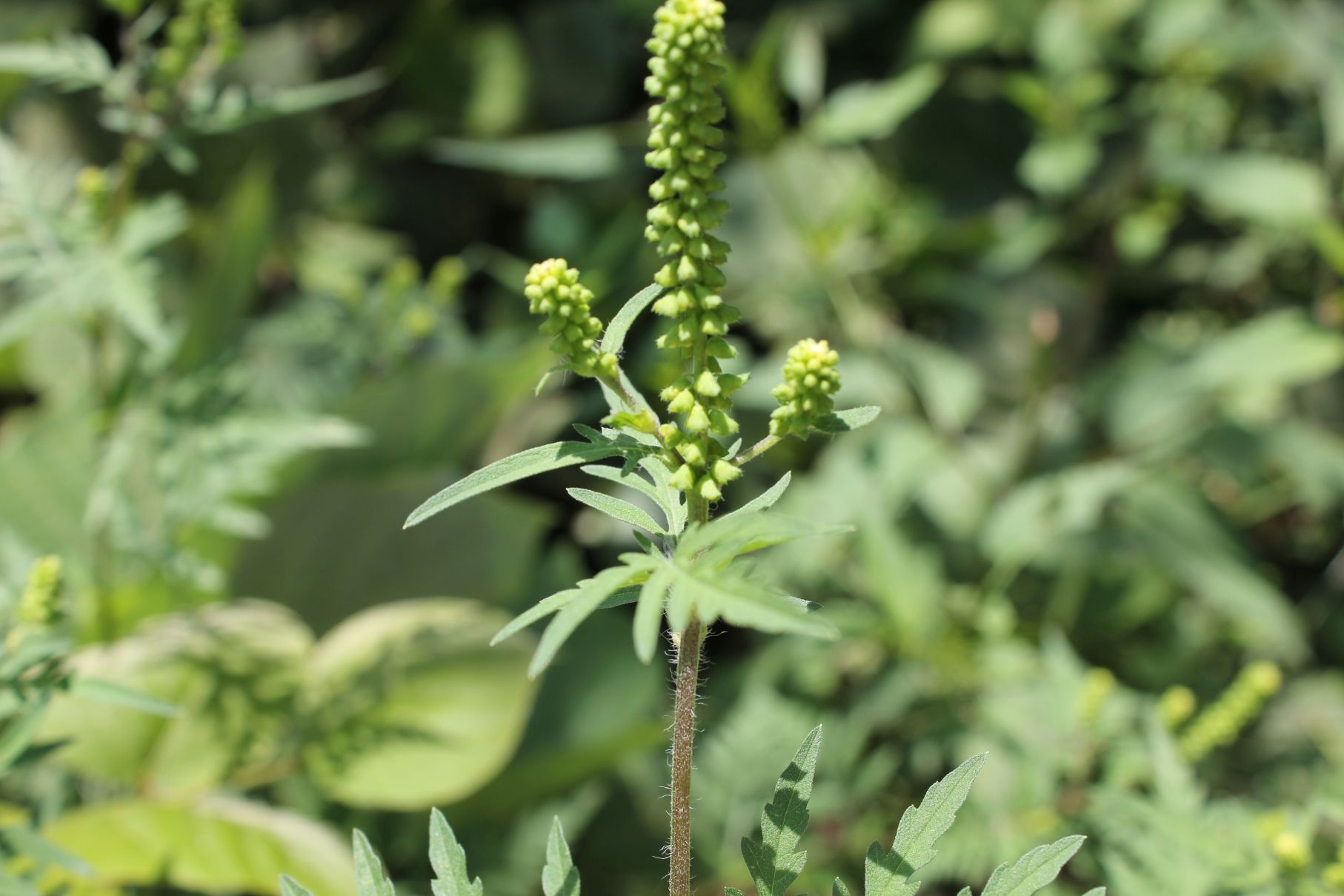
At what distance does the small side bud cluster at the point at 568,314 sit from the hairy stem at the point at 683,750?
127mm

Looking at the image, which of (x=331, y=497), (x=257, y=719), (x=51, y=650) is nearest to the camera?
(x=51, y=650)

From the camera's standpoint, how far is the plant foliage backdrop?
3.71 feet

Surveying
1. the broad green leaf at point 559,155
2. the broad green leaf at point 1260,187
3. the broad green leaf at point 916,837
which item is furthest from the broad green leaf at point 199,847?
the broad green leaf at point 1260,187

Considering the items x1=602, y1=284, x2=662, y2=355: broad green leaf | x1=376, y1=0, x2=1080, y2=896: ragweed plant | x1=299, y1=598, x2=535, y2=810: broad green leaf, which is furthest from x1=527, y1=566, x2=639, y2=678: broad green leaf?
x1=299, y1=598, x2=535, y2=810: broad green leaf

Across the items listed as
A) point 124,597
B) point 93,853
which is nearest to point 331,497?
point 124,597

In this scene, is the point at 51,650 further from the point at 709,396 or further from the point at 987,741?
the point at 987,741

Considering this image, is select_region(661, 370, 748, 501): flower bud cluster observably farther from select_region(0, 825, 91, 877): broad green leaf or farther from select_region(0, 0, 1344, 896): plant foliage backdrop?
select_region(0, 825, 91, 877): broad green leaf

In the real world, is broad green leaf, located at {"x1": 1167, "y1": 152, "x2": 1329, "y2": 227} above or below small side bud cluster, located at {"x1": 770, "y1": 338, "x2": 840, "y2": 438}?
below

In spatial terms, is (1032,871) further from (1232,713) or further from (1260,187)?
(1260,187)

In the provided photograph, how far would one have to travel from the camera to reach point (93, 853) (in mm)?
1130

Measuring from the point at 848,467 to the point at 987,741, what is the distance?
0.45m

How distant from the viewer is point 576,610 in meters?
0.43

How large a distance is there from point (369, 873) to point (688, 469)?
0.25 meters

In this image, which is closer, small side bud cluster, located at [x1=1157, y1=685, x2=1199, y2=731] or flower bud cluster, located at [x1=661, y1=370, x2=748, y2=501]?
flower bud cluster, located at [x1=661, y1=370, x2=748, y2=501]
